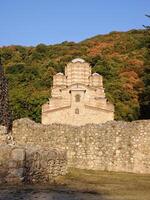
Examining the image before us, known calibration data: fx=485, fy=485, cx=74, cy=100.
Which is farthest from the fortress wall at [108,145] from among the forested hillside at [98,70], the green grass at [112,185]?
the forested hillside at [98,70]

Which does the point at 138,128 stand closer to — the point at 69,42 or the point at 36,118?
the point at 36,118

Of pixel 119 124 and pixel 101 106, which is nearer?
pixel 119 124

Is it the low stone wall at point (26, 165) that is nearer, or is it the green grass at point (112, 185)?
the green grass at point (112, 185)

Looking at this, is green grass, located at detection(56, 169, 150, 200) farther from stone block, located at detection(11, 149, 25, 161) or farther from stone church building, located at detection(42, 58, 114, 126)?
stone church building, located at detection(42, 58, 114, 126)

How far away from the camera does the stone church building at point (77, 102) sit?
5606cm

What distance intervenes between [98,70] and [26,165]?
68784mm

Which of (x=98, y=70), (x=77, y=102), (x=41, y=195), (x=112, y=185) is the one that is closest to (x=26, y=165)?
(x=41, y=195)

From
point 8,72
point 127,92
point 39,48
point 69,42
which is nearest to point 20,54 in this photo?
point 39,48

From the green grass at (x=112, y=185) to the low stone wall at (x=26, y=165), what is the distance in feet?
1.52

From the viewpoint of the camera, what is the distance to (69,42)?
130000mm

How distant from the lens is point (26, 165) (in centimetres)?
1345

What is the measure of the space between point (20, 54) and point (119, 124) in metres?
97.9

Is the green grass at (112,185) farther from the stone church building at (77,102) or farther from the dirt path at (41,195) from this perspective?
the stone church building at (77,102)

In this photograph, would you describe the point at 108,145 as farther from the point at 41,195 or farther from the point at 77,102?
the point at 77,102
